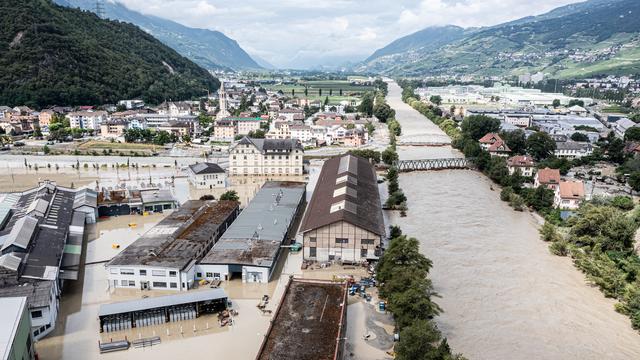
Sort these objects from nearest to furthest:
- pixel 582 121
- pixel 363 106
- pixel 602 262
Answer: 1. pixel 602 262
2. pixel 582 121
3. pixel 363 106

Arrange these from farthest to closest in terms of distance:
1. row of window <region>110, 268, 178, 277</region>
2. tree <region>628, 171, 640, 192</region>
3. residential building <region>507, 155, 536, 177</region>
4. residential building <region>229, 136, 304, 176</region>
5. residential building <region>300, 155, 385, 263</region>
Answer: residential building <region>229, 136, 304, 176</region>, residential building <region>507, 155, 536, 177</region>, tree <region>628, 171, 640, 192</region>, residential building <region>300, 155, 385, 263</region>, row of window <region>110, 268, 178, 277</region>

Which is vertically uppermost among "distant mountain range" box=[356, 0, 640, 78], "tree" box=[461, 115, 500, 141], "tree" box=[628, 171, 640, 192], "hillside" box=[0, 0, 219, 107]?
"distant mountain range" box=[356, 0, 640, 78]

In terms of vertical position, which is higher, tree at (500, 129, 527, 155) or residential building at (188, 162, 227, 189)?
tree at (500, 129, 527, 155)

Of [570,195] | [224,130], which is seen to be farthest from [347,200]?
[224,130]

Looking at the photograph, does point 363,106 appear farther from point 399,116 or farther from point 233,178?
point 233,178

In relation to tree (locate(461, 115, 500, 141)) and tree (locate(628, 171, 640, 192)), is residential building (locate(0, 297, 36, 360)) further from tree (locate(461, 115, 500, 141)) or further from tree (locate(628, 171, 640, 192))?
tree (locate(461, 115, 500, 141))

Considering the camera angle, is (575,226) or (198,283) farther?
(575,226)

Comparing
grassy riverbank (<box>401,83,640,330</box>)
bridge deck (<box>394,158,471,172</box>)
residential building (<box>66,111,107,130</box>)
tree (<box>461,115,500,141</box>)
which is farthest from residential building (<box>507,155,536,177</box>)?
residential building (<box>66,111,107,130</box>)

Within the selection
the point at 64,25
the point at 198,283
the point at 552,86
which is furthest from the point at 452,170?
the point at 552,86

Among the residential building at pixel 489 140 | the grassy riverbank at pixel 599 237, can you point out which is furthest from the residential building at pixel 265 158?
the residential building at pixel 489 140
